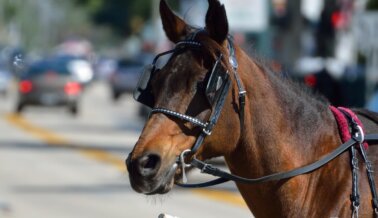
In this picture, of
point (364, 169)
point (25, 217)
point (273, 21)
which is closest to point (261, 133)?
point (364, 169)

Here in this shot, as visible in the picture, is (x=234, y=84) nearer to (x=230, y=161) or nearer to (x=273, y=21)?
(x=230, y=161)

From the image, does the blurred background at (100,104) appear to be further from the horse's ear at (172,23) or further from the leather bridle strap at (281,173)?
the horse's ear at (172,23)

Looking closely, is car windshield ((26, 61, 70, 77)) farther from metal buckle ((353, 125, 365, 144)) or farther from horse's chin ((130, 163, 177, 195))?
horse's chin ((130, 163, 177, 195))

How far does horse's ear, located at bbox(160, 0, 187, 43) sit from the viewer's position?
546 centimetres

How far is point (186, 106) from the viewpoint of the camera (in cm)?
522

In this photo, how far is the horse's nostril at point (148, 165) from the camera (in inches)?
197

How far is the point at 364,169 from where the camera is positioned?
5.72 meters

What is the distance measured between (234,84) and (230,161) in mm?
394

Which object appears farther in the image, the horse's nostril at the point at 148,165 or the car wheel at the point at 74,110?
the car wheel at the point at 74,110

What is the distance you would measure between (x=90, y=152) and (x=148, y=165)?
21.4 meters

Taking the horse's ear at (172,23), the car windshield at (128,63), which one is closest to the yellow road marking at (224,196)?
the horse's ear at (172,23)

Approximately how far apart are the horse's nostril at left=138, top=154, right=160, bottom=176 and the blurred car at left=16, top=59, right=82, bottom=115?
32783mm

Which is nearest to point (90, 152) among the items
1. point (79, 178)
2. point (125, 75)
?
point (79, 178)

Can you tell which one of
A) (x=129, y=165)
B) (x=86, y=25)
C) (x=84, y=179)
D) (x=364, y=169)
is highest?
(x=129, y=165)
